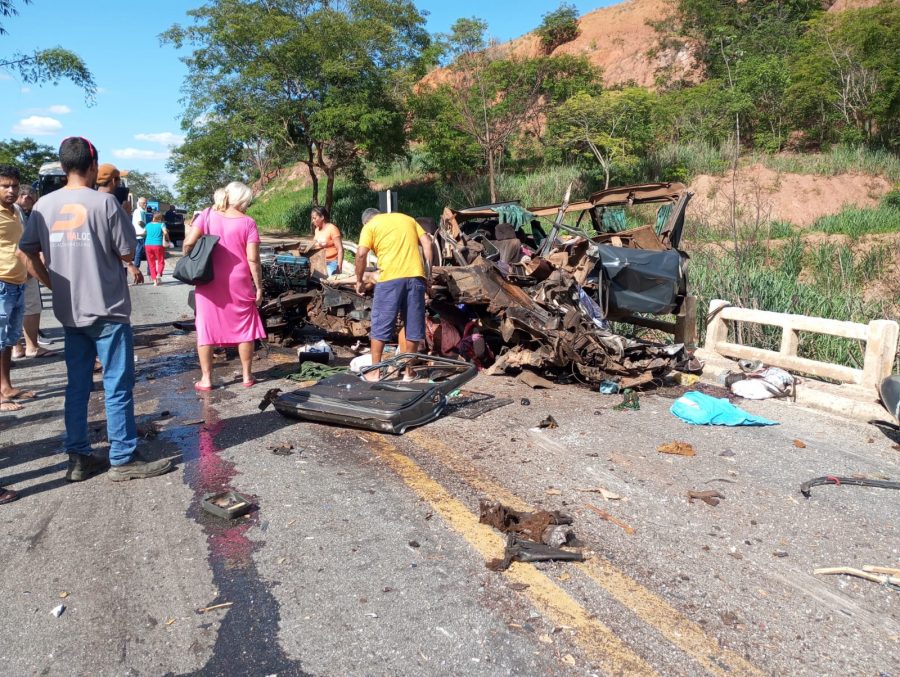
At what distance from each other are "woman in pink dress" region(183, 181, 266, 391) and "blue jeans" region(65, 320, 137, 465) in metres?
1.93

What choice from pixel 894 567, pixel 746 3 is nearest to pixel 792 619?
pixel 894 567

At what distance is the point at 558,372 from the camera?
706 cm

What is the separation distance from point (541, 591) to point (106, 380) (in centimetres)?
292

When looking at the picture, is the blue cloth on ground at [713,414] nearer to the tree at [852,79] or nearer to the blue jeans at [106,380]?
the blue jeans at [106,380]

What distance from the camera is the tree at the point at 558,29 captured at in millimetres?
56781

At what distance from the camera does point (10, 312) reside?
19.5 ft

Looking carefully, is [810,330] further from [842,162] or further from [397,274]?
[842,162]

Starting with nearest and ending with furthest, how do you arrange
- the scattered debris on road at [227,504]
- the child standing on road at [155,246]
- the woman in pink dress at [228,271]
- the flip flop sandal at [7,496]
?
1. the scattered debris on road at [227,504]
2. the flip flop sandal at [7,496]
3. the woman in pink dress at [228,271]
4. the child standing on road at [155,246]

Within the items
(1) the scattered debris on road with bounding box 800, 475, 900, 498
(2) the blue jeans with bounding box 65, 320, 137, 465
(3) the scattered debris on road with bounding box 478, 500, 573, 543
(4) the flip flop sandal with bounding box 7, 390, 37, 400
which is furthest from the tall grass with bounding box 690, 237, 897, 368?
(4) the flip flop sandal with bounding box 7, 390, 37, 400

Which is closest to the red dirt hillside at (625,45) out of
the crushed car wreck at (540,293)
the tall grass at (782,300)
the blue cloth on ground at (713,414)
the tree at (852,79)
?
the tree at (852,79)

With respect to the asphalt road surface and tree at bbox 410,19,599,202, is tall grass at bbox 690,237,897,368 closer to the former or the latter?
the asphalt road surface

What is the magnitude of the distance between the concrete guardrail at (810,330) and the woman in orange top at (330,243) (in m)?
5.05

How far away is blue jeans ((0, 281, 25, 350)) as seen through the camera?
584 cm

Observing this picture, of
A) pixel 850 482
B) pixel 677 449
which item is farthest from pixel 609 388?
pixel 850 482
